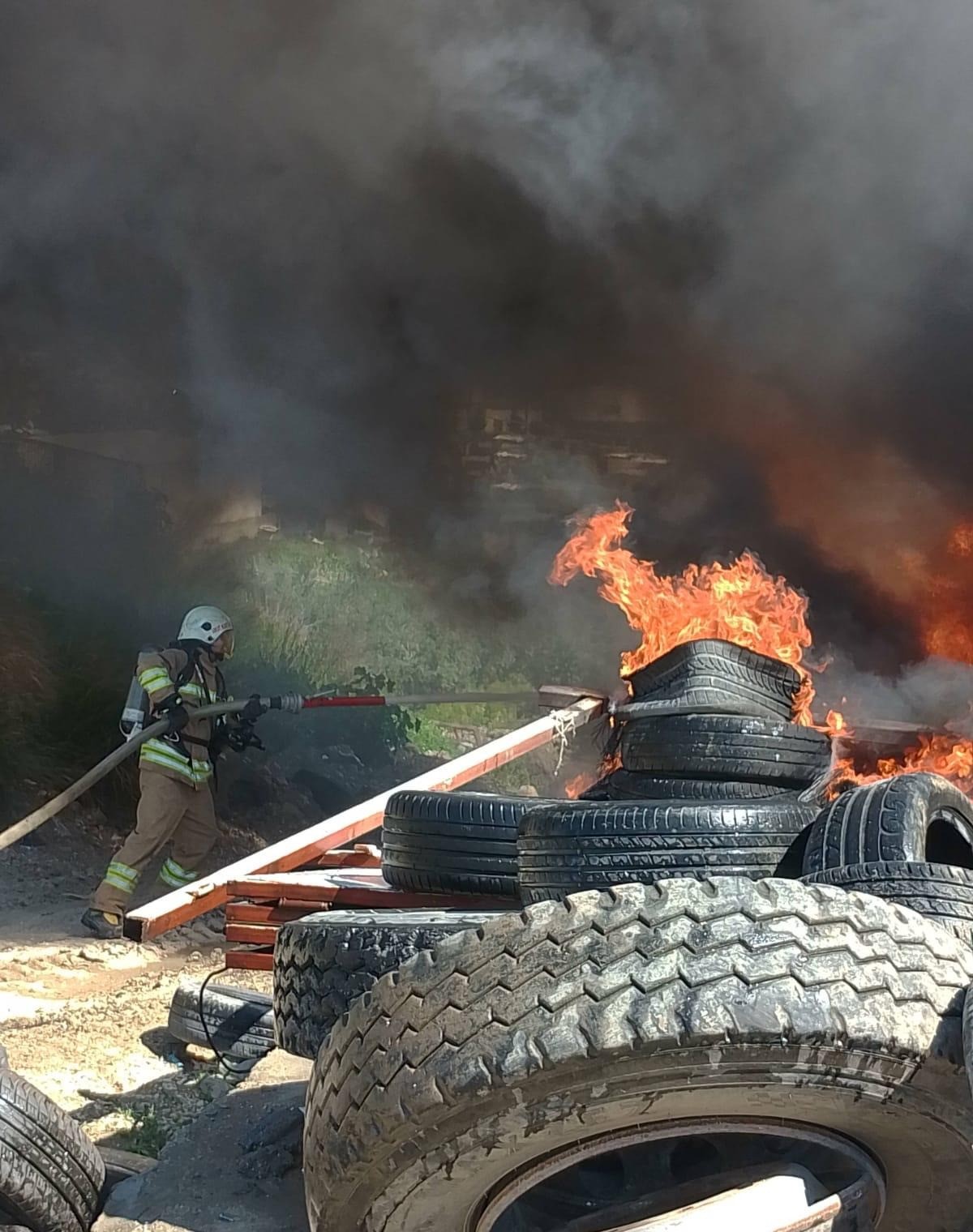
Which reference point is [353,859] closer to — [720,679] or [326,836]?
[326,836]

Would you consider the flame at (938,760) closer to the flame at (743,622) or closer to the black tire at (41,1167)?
the flame at (743,622)

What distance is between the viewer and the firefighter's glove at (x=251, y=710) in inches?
307

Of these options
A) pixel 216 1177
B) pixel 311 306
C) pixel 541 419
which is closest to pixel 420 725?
pixel 541 419

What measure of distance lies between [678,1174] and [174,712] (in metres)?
6.03

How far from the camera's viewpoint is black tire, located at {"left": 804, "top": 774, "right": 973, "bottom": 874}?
324 centimetres

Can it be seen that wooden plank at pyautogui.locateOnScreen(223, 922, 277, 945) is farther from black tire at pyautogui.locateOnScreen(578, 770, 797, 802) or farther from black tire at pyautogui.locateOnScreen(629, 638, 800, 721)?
black tire at pyautogui.locateOnScreen(629, 638, 800, 721)

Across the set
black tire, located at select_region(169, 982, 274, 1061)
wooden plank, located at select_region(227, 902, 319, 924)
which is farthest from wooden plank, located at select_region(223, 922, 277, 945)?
black tire, located at select_region(169, 982, 274, 1061)

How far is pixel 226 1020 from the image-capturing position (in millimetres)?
4707

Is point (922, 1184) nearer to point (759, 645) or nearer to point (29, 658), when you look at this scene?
point (759, 645)

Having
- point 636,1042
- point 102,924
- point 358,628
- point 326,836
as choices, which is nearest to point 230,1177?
point 636,1042

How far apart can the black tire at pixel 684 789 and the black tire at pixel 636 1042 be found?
2.67 m

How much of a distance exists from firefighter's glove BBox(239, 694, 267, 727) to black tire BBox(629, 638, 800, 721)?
3106 mm

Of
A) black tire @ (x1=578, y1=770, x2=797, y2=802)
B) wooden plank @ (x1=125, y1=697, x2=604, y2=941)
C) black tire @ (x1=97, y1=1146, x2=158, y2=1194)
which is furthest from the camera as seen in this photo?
black tire @ (x1=578, y1=770, x2=797, y2=802)

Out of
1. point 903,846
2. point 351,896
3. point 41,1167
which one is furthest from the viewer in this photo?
point 351,896
